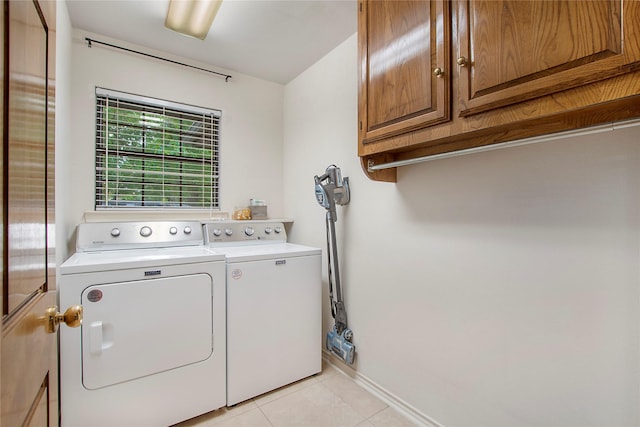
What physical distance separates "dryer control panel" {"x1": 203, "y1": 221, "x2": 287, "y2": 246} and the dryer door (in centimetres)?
63

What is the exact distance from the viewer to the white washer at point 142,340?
1505mm

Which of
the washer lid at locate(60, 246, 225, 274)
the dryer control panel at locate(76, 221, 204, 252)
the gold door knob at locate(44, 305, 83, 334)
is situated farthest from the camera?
the dryer control panel at locate(76, 221, 204, 252)

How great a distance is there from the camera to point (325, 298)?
2.54 metres

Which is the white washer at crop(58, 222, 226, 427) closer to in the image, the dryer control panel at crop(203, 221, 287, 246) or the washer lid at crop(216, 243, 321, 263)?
the washer lid at crop(216, 243, 321, 263)

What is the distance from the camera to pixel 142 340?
1.63 metres

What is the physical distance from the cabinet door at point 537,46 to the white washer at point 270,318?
1451mm

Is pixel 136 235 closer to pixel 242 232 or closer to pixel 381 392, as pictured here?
pixel 242 232

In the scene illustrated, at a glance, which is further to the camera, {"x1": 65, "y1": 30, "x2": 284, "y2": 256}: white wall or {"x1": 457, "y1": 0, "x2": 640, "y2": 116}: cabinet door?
{"x1": 65, "y1": 30, "x2": 284, "y2": 256}: white wall

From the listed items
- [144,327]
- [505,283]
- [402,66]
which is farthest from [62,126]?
[505,283]

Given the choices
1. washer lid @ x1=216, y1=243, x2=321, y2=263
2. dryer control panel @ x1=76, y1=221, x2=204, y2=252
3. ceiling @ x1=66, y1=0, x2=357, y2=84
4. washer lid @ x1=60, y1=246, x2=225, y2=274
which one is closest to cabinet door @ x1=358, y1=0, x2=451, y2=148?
ceiling @ x1=66, y1=0, x2=357, y2=84

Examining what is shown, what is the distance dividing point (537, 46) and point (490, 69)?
0.48ft

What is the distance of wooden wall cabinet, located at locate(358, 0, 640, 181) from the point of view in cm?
85

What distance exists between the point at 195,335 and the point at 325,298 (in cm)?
109

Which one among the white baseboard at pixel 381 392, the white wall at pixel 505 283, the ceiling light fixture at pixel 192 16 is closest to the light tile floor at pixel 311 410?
the white baseboard at pixel 381 392
